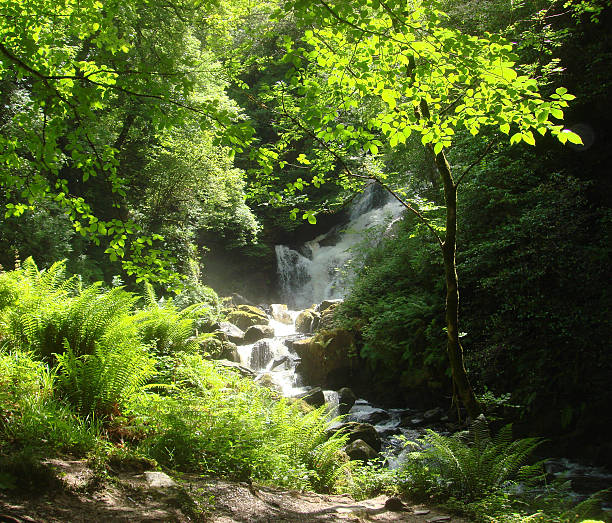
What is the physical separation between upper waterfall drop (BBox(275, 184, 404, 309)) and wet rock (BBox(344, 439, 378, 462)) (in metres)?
14.6

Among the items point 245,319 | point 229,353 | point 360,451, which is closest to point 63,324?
point 360,451

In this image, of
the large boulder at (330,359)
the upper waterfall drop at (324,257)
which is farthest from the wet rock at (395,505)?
the upper waterfall drop at (324,257)

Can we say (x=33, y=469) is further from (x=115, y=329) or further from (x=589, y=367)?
(x=589, y=367)

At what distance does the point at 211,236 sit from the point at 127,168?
8.83 metres

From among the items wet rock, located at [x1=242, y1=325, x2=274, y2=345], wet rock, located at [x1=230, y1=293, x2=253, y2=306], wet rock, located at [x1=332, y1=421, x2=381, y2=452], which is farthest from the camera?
wet rock, located at [x1=230, y1=293, x2=253, y2=306]

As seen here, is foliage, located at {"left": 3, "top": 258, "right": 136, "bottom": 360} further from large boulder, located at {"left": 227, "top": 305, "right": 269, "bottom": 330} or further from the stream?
large boulder, located at {"left": 227, "top": 305, "right": 269, "bottom": 330}

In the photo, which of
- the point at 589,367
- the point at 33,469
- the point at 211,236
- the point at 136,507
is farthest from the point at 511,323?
the point at 211,236

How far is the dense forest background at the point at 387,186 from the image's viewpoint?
364 cm

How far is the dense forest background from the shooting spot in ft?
11.9

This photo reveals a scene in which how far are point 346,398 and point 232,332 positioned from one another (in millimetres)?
6730

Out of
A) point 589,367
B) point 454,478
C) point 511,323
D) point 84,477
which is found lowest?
point 454,478

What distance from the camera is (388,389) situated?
1032 centimetres

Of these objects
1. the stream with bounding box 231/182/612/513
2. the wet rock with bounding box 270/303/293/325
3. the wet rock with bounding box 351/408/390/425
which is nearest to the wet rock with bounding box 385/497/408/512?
the stream with bounding box 231/182/612/513

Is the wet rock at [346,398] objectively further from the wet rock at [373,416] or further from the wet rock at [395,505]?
the wet rock at [395,505]
